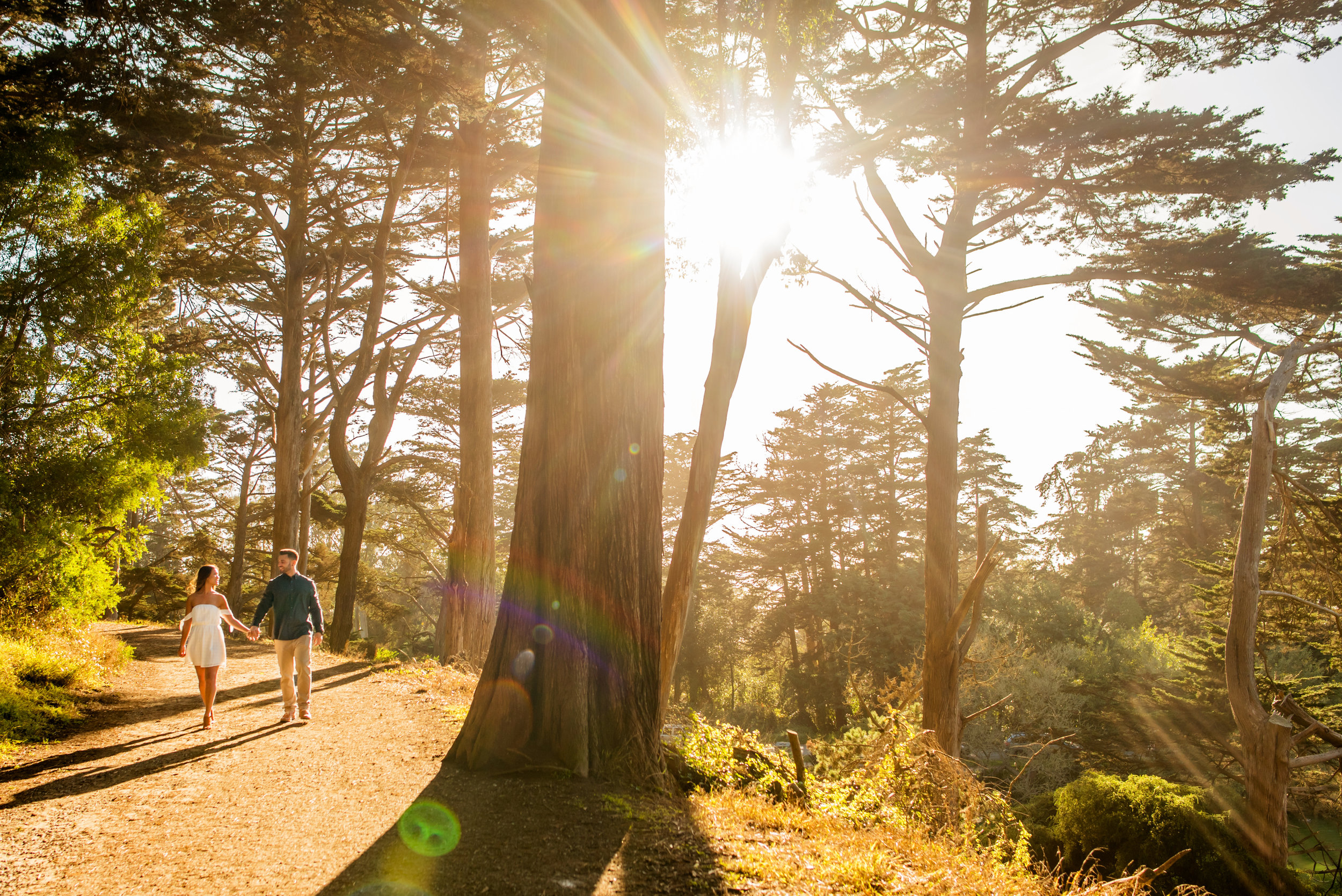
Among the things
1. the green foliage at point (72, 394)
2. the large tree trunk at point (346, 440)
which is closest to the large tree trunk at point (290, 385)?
the large tree trunk at point (346, 440)

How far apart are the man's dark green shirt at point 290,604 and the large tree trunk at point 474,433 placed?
432 cm

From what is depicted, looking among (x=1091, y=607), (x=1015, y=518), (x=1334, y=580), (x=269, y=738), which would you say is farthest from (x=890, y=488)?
(x=269, y=738)

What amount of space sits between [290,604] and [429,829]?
361cm

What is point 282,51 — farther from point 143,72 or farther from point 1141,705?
point 1141,705

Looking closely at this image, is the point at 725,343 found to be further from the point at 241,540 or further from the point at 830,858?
the point at 241,540

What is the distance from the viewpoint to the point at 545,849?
139 inches

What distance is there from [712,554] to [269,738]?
2770 cm

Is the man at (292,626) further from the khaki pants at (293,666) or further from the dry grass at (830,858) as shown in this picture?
the dry grass at (830,858)

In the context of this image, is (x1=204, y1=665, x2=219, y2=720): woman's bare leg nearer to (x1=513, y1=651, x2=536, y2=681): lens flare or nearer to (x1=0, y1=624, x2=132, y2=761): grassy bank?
(x1=0, y1=624, x2=132, y2=761): grassy bank

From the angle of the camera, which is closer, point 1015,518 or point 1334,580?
point 1334,580

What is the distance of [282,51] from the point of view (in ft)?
31.9

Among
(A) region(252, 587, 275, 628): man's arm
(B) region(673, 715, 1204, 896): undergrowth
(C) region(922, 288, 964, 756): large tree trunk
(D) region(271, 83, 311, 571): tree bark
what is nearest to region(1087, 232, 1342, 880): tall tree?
(C) region(922, 288, 964, 756): large tree trunk

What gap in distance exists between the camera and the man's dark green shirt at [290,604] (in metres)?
6.40

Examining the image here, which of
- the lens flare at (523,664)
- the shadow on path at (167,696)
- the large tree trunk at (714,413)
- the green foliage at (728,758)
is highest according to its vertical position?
the large tree trunk at (714,413)
